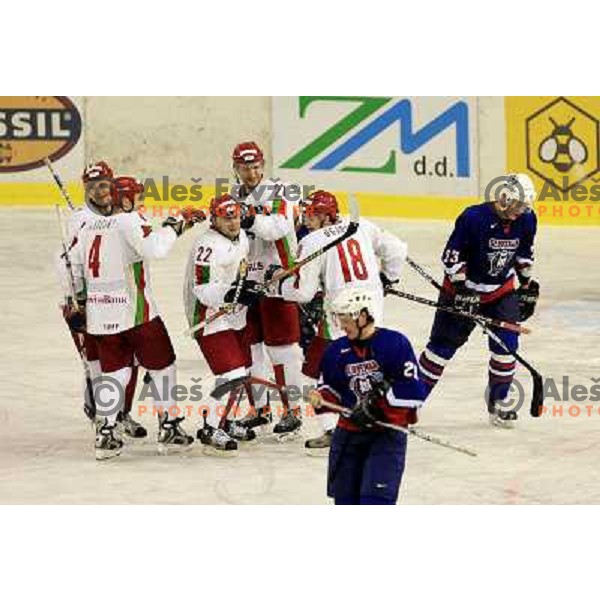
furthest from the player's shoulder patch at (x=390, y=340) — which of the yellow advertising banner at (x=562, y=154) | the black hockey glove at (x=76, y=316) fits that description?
the yellow advertising banner at (x=562, y=154)

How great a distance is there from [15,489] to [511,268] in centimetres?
297

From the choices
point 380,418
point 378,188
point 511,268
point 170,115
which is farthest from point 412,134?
point 380,418

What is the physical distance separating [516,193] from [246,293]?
5.02 feet

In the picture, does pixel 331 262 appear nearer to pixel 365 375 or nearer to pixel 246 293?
pixel 246 293

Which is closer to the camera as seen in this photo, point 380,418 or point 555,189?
point 380,418

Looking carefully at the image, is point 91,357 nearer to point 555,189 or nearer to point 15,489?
point 15,489

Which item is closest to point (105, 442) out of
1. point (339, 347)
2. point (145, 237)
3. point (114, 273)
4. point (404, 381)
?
point (114, 273)

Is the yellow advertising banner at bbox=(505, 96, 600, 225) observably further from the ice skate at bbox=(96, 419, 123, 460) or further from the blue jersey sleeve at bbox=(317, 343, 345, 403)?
the blue jersey sleeve at bbox=(317, 343, 345, 403)

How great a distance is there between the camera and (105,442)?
12.0m

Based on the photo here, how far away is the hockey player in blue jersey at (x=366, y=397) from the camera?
380 inches

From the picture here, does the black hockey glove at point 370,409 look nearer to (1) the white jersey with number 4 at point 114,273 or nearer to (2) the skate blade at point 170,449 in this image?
(1) the white jersey with number 4 at point 114,273

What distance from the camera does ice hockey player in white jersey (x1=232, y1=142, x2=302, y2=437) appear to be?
12.2 meters

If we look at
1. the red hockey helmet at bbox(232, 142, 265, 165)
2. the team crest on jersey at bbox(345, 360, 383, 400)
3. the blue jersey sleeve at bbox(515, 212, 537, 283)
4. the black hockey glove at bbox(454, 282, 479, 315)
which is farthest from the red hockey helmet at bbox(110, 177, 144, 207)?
the team crest on jersey at bbox(345, 360, 383, 400)

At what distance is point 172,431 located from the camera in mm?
12148
